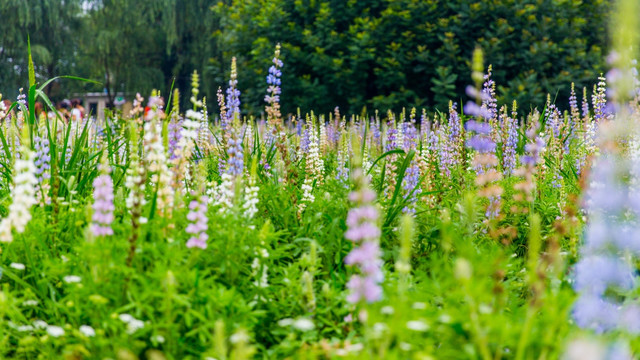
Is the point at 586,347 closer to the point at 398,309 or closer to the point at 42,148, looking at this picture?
the point at 398,309

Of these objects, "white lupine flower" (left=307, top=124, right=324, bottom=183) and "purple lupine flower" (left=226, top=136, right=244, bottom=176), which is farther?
"white lupine flower" (left=307, top=124, right=324, bottom=183)

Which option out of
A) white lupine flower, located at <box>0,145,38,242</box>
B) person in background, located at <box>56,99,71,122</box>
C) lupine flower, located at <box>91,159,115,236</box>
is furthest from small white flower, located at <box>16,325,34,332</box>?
person in background, located at <box>56,99,71,122</box>

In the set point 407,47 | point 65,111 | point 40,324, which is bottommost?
point 40,324

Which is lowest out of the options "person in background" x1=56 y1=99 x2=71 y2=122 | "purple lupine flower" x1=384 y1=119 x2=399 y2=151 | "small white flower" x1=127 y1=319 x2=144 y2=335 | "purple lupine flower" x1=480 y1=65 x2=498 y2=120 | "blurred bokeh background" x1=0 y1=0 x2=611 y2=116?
"small white flower" x1=127 y1=319 x2=144 y2=335

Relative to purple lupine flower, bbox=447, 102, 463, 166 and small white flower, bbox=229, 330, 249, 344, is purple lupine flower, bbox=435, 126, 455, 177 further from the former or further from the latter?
small white flower, bbox=229, 330, 249, 344

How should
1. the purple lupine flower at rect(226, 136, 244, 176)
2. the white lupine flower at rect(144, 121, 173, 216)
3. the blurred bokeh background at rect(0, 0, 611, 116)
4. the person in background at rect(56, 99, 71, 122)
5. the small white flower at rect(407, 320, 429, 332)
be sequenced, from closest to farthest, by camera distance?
the small white flower at rect(407, 320, 429, 332) → the white lupine flower at rect(144, 121, 173, 216) → the purple lupine flower at rect(226, 136, 244, 176) → the person in background at rect(56, 99, 71, 122) → the blurred bokeh background at rect(0, 0, 611, 116)

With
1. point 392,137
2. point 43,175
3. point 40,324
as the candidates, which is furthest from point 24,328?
point 392,137

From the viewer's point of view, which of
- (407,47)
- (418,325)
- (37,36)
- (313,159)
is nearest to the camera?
(418,325)

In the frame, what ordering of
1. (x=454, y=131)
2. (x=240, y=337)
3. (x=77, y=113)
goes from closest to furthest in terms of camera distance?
(x=240, y=337) → (x=454, y=131) → (x=77, y=113)

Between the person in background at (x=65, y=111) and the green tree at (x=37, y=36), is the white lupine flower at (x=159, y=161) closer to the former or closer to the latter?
the person in background at (x=65, y=111)

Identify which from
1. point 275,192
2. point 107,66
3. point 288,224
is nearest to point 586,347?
point 288,224

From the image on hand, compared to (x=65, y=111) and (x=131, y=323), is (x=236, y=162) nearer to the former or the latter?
(x=131, y=323)

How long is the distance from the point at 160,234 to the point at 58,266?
0.46m

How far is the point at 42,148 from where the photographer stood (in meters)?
3.84
